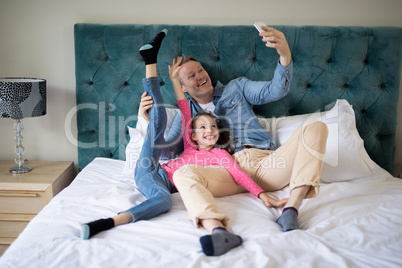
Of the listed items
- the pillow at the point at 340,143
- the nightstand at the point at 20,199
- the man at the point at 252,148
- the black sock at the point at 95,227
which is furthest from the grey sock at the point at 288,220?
the nightstand at the point at 20,199

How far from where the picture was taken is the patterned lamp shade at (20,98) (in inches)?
71.8

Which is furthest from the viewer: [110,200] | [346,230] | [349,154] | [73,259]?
[349,154]

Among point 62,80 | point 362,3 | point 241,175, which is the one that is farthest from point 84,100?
point 362,3

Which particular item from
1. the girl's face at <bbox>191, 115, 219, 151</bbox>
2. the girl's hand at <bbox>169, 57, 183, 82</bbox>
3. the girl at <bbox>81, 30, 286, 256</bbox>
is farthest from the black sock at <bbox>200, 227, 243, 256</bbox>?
the girl's hand at <bbox>169, 57, 183, 82</bbox>

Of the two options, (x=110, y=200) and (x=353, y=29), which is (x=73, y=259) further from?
(x=353, y=29)

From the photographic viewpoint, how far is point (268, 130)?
2.00 metres

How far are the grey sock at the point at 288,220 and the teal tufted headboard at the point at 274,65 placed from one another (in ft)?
2.83

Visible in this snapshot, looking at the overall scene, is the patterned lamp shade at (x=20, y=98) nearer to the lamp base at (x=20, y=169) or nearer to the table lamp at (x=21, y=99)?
the table lamp at (x=21, y=99)

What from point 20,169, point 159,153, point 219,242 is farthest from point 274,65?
point 20,169

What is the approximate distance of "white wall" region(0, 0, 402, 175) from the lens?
7.06ft

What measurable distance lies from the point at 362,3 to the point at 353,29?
232 millimetres

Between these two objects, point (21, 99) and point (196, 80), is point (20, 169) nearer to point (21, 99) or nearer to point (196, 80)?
point (21, 99)

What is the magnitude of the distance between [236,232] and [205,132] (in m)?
0.64

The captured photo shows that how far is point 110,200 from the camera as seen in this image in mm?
1486
